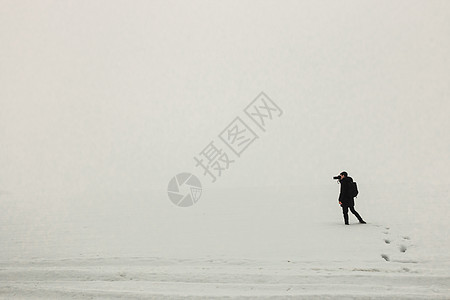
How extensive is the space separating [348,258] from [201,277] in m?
2.75

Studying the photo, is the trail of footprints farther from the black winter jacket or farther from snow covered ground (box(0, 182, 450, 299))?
the black winter jacket

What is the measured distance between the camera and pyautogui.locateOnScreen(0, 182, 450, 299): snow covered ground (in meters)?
6.34

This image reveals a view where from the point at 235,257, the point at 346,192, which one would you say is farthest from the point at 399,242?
the point at 235,257

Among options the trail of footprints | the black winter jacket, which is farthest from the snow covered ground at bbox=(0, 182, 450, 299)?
the black winter jacket

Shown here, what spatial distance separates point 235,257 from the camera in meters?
8.39

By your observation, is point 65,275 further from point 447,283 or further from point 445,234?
point 445,234

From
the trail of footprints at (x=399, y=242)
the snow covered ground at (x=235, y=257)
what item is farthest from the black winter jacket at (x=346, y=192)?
the trail of footprints at (x=399, y=242)

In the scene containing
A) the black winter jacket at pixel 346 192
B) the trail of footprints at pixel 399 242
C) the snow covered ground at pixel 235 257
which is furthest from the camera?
the black winter jacket at pixel 346 192

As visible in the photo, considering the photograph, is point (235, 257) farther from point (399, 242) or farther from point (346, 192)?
point (346, 192)

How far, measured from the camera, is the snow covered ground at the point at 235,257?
6.34 metres

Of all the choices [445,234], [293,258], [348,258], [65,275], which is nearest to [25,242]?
[65,275]

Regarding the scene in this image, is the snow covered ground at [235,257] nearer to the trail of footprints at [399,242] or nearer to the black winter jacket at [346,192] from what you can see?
the trail of footprints at [399,242]

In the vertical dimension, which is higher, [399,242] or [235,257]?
[399,242]

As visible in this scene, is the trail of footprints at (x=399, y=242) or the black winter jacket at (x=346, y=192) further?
the black winter jacket at (x=346, y=192)
